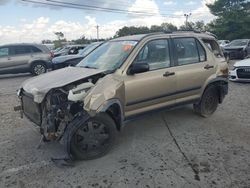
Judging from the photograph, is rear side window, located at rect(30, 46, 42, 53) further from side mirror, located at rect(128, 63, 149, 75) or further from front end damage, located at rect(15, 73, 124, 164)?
side mirror, located at rect(128, 63, 149, 75)

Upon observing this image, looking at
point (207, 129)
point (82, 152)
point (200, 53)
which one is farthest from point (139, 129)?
point (200, 53)

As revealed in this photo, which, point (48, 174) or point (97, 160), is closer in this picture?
point (48, 174)

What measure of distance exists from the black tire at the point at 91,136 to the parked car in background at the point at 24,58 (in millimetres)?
11434

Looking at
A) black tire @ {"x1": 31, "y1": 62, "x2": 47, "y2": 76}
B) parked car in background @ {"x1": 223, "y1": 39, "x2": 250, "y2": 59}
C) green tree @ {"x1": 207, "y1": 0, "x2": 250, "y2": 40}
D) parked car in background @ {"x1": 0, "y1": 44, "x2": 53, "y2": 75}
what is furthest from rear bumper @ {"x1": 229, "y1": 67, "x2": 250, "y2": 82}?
green tree @ {"x1": 207, "y1": 0, "x2": 250, "y2": 40}

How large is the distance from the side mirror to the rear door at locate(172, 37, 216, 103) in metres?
0.93

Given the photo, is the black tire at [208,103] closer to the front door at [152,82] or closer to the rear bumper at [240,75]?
the front door at [152,82]

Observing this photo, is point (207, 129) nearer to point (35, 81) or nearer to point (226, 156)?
point (226, 156)

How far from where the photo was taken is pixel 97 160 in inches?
161

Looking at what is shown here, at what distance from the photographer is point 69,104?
3.90 metres

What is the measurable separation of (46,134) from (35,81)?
1116 mm

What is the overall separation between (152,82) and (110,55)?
932 millimetres

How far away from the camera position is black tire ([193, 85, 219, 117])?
229 inches

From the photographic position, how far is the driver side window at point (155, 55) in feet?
15.3

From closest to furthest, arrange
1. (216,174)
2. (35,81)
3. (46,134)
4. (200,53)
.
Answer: (216,174), (46,134), (35,81), (200,53)
